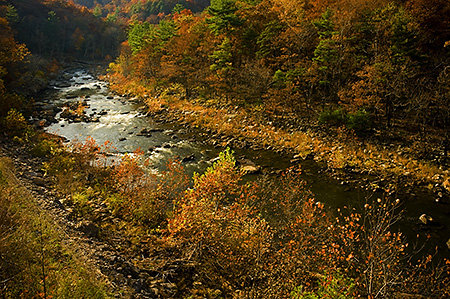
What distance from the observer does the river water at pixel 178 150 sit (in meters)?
12.6

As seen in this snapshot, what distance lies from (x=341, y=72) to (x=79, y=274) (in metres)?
24.2

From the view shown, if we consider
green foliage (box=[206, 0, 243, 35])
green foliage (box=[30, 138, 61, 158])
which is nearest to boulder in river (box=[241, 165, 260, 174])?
green foliage (box=[30, 138, 61, 158])

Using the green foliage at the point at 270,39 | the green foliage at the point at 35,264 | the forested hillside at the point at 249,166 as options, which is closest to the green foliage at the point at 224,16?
the forested hillside at the point at 249,166

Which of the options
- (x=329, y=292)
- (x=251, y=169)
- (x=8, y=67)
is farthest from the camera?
(x=8, y=67)

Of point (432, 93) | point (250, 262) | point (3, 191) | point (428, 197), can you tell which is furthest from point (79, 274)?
point (432, 93)

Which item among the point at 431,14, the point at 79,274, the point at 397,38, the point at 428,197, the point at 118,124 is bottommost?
the point at 118,124

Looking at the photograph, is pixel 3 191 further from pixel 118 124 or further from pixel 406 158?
pixel 406 158

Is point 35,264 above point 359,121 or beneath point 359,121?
above

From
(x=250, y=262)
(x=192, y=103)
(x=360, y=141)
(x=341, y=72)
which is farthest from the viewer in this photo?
(x=192, y=103)

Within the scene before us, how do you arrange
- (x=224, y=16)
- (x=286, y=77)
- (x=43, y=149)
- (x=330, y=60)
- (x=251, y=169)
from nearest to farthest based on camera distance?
1. (x=43, y=149)
2. (x=251, y=169)
3. (x=330, y=60)
4. (x=286, y=77)
5. (x=224, y=16)

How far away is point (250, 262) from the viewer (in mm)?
9141

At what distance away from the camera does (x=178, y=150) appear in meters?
21.4

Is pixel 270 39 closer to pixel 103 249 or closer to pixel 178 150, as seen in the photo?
pixel 178 150

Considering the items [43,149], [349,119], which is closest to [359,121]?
[349,119]
